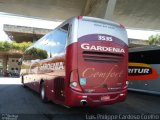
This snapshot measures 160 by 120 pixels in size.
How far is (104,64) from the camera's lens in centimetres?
930

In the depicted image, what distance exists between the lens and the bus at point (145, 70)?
1659 cm

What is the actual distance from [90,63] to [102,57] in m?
0.49

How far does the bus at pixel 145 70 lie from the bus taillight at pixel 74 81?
892 cm

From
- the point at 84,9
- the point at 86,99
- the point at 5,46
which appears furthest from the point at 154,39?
the point at 86,99

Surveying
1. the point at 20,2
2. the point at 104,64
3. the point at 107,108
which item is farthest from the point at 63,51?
the point at 20,2

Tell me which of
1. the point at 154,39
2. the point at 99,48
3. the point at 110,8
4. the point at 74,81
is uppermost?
the point at 110,8

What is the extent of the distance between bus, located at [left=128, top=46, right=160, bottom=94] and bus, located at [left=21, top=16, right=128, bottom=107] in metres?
7.31

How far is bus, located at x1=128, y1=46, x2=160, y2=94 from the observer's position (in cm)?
1659

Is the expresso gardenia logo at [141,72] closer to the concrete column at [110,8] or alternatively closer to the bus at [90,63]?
the concrete column at [110,8]

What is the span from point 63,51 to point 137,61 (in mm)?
9445

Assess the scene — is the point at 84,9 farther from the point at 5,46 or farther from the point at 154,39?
the point at 154,39

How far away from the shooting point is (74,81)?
344 inches

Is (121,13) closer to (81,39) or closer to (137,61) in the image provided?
(137,61)

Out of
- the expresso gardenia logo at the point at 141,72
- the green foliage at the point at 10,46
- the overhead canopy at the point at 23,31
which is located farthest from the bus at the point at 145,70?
the overhead canopy at the point at 23,31
